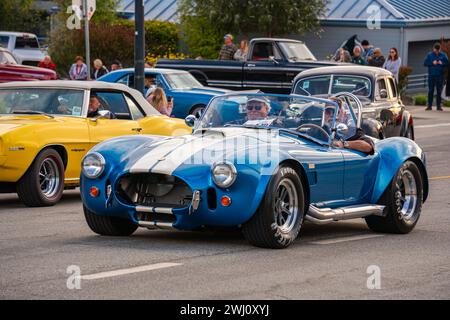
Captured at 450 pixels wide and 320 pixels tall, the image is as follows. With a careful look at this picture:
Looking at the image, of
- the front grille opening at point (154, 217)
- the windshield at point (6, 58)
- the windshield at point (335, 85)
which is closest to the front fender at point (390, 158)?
the front grille opening at point (154, 217)

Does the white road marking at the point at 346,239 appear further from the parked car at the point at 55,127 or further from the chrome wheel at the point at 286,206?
the parked car at the point at 55,127

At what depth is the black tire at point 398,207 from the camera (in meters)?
10.9

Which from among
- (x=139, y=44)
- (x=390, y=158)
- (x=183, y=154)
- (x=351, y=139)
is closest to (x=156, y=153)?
(x=183, y=154)

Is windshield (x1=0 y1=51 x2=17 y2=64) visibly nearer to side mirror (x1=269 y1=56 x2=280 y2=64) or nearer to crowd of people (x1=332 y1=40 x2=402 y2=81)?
side mirror (x1=269 y1=56 x2=280 y2=64)

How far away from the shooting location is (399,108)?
2080cm

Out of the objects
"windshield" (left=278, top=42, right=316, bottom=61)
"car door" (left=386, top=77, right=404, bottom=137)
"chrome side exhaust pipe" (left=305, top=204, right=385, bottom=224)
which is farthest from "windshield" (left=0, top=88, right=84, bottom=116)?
"windshield" (left=278, top=42, right=316, bottom=61)

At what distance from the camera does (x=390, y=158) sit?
11.0 metres

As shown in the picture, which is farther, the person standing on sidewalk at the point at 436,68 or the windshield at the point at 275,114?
the person standing on sidewalk at the point at 436,68

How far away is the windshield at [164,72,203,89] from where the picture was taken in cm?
2491

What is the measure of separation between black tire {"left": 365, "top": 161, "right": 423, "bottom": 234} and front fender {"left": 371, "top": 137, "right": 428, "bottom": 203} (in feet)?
0.20

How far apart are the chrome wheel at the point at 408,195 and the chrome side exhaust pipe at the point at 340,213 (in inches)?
17.0

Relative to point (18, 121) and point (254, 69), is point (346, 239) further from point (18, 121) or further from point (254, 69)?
point (254, 69)

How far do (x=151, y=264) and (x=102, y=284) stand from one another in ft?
3.04
